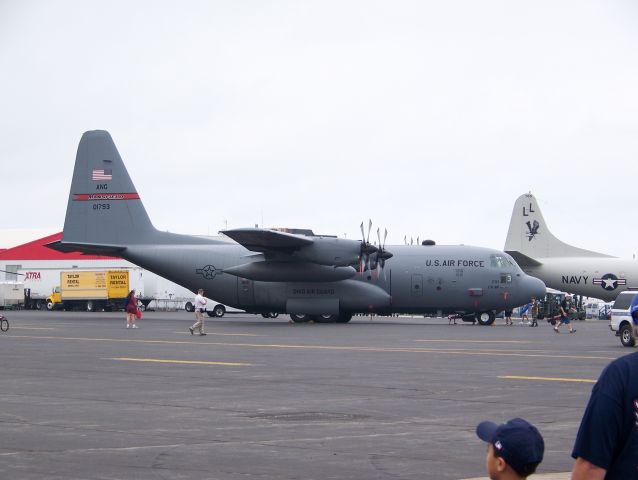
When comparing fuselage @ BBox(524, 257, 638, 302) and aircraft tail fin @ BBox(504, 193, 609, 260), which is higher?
aircraft tail fin @ BBox(504, 193, 609, 260)

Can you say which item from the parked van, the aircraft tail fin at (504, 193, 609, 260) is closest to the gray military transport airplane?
the parked van

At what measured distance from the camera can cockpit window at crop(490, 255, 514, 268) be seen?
4525cm

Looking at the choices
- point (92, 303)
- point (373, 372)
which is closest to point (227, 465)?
point (373, 372)

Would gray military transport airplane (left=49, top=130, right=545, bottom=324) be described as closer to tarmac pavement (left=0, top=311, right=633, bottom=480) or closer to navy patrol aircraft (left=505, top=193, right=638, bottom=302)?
tarmac pavement (left=0, top=311, right=633, bottom=480)

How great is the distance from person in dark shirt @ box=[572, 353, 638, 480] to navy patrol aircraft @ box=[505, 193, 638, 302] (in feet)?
215

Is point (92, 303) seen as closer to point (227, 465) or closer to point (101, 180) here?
point (101, 180)

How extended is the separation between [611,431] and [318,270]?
40332 mm

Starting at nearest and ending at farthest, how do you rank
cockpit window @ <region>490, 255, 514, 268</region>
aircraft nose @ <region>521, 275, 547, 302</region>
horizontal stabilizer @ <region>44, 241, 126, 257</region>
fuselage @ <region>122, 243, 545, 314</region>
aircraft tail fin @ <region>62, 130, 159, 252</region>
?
fuselage @ <region>122, 243, 545, 314</region>
cockpit window @ <region>490, 255, 514, 268</region>
aircraft nose @ <region>521, 275, 547, 302</region>
horizontal stabilizer @ <region>44, 241, 126, 257</region>
aircraft tail fin @ <region>62, 130, 159, 252</region>

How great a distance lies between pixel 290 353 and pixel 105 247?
2350 cm

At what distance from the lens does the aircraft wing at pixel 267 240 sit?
137ft

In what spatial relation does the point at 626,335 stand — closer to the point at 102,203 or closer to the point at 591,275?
the point at 102,203

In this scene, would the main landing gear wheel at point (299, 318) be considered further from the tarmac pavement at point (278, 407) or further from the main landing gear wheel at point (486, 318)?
the tarmac pavement at point (278, 407)

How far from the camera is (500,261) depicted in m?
45.4

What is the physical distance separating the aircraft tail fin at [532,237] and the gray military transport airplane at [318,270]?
1061 inches
